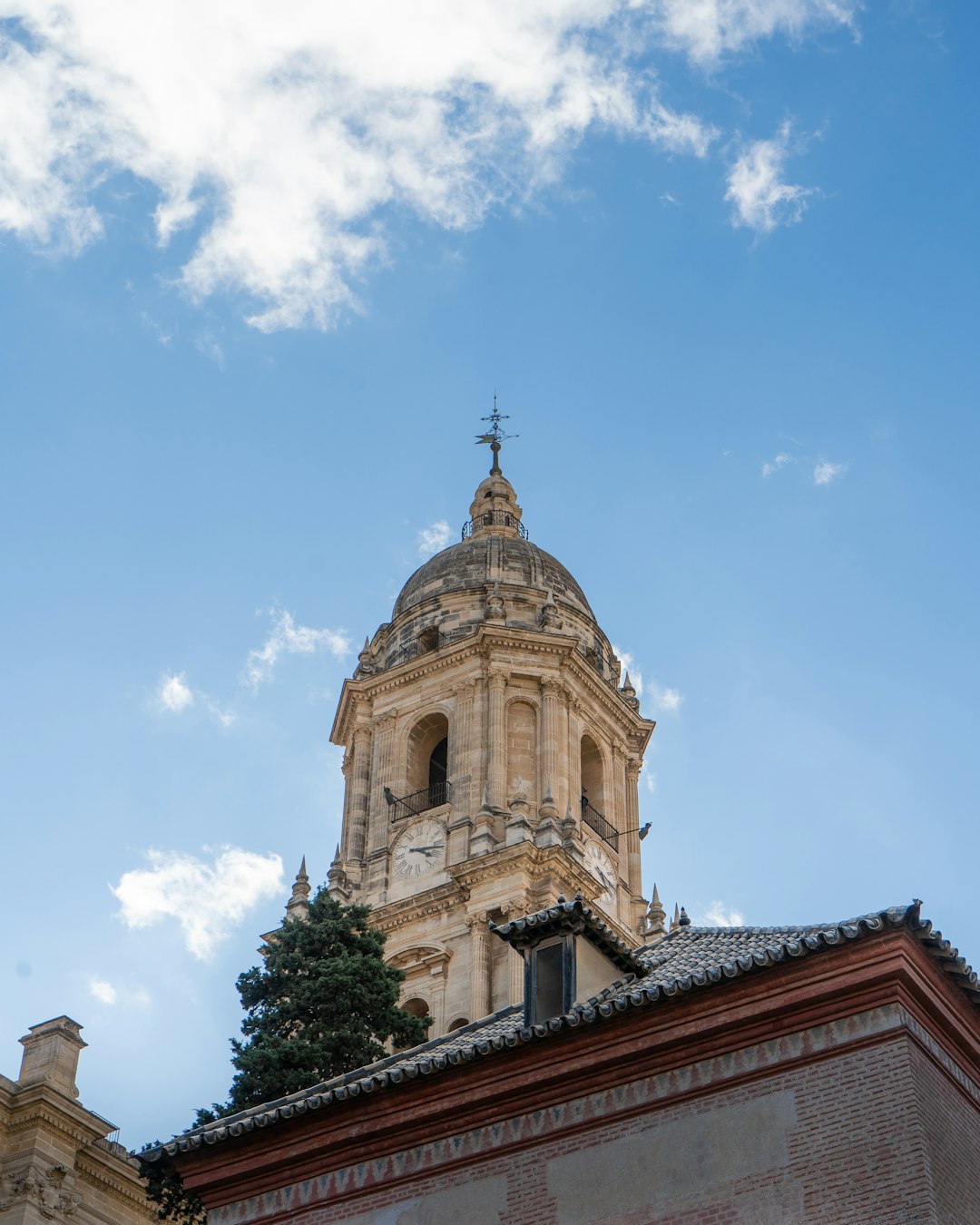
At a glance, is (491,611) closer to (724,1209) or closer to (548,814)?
(548,814)

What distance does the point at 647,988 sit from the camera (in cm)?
1789

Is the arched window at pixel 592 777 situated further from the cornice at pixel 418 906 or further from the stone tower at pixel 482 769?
the cornice at pixel 418 906

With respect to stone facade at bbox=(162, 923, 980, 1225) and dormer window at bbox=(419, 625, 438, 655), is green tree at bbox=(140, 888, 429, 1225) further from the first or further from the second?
dormer window at bbox=(419, 625, 438, 655)

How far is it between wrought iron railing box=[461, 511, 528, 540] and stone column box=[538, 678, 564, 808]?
32.7ft

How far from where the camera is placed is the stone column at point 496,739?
44500 millimetres

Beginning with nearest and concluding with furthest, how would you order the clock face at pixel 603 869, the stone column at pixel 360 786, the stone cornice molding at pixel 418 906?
the stone cornice molding at pixel 418 906 < the clock face at pixel 603 869 < the stone column at pixel 360 786

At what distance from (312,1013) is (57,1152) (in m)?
8.03

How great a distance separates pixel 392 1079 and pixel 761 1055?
4.00m

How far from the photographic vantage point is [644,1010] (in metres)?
17.7

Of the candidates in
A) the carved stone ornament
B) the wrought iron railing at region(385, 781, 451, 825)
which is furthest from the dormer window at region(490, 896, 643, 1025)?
the wrought iron railing at region(385, 781, 451, 825)

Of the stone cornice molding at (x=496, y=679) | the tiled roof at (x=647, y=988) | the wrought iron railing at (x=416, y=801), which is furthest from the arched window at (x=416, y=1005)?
the tiled roof at (x=647, y=988)

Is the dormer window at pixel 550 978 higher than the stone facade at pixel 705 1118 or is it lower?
higher

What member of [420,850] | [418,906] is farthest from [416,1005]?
[420,850]

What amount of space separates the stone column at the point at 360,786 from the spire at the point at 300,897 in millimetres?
1482
